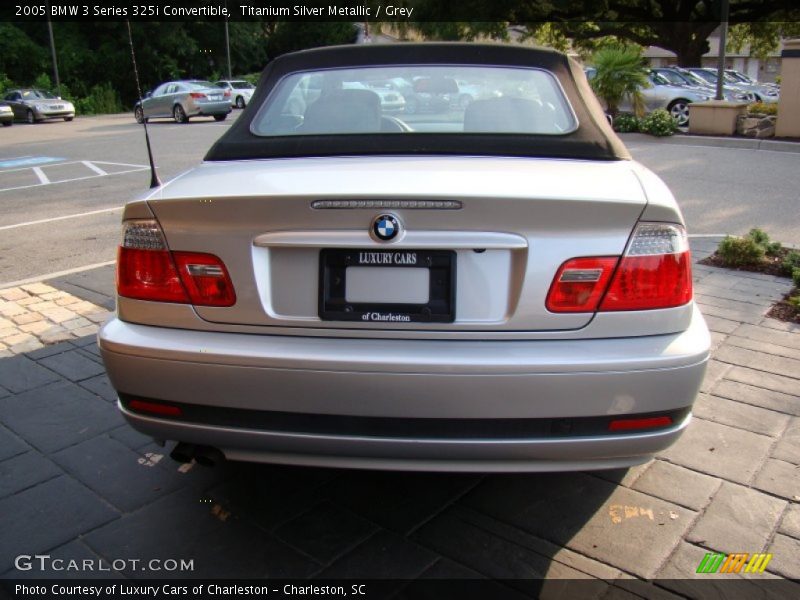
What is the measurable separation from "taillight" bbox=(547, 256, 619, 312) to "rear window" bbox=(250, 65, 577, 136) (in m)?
0.95

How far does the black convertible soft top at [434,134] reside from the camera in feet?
8.84

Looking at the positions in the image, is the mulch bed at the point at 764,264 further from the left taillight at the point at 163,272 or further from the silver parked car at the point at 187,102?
the silver parked car at the point at 187,102

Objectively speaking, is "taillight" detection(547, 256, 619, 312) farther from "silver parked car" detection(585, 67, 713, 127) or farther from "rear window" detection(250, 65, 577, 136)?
"silver parked car" detection(585, 67, 713, 127)

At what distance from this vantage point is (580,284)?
221 centimetres

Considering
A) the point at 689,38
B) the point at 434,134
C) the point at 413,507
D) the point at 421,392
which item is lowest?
the point at 413,507

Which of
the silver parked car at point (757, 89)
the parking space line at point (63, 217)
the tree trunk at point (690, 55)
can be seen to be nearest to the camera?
the parking space line at point (63, 217)

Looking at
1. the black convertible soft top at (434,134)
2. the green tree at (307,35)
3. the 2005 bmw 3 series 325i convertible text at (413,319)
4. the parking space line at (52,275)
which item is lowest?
the parking space line at (52,275)

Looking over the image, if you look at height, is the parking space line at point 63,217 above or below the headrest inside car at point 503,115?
below

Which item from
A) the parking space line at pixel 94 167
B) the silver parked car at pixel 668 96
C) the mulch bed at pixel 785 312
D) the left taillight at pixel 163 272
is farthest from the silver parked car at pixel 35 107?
the left taillight at pixel 163 272

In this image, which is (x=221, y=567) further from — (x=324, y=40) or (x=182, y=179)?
(x=324, y=40)

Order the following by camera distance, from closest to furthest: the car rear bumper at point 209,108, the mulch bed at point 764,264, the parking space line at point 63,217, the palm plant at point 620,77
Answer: the mulch bed at point 764,264, the parking space line at point 63,217, the palm plant at point 620,77, the car rear bumper at point 209,108

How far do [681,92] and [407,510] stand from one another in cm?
1778

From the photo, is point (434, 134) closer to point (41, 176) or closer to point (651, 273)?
point (651, 273)

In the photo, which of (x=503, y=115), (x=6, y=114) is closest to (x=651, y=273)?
(x=503, y=115)
